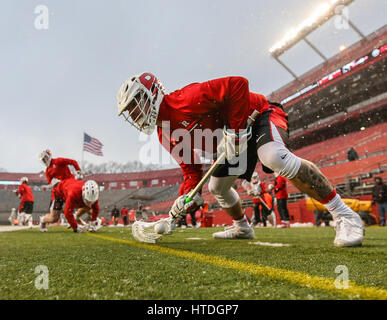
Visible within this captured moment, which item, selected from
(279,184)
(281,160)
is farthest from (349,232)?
(279,184)

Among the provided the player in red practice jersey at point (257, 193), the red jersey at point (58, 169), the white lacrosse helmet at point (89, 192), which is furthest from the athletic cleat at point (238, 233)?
the red jersey at point (58, 169)

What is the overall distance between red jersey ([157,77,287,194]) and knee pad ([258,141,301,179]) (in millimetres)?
313

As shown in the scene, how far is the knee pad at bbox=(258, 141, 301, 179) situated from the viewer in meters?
2.56

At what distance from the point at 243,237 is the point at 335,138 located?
2205cm

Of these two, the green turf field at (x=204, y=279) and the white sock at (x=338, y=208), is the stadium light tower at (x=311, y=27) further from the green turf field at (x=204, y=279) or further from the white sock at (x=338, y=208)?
the green turf field at (x=204, y=279)

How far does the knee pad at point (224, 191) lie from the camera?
11.1 feet

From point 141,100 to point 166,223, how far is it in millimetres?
1251

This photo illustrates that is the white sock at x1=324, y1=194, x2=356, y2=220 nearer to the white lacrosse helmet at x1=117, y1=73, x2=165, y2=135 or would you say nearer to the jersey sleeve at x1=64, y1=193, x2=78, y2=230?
the white lacrosse helmet at x1=117, y1=73, x2=165, y2=135

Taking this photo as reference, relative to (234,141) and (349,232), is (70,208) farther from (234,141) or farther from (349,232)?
(349,232)

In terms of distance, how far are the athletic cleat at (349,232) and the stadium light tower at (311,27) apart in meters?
20.8

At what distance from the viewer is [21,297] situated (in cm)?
108

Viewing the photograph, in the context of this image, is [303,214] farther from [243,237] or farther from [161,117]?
[161,117]

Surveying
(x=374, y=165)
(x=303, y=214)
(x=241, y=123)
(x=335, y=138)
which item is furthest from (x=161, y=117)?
(x=335, y=138)

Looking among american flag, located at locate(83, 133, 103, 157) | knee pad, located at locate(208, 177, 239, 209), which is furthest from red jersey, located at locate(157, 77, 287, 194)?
american flag, located at locate(83, 133, 103, 157)
